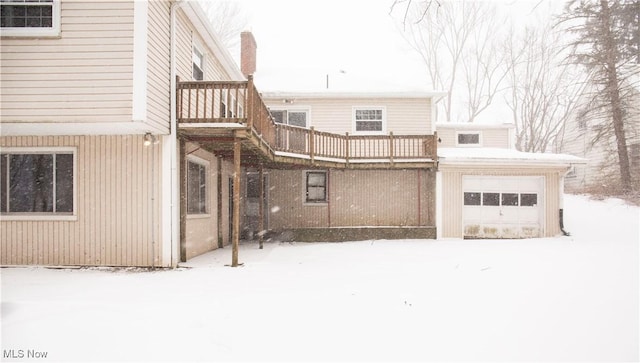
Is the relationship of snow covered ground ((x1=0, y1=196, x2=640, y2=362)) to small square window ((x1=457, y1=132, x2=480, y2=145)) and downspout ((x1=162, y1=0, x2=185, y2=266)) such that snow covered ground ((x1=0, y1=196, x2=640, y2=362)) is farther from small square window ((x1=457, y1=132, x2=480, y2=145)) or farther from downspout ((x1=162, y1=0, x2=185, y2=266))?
small square window ((x1=457, y1=132, x2=480, y2=145))

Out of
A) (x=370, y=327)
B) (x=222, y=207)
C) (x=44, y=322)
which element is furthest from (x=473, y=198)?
(x=44, y=322)

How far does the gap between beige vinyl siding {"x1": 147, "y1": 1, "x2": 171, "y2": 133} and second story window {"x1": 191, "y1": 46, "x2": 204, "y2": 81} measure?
6.31ft

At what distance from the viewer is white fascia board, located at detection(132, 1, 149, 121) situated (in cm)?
765

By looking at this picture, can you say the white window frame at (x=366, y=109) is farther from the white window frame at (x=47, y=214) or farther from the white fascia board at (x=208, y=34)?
the white window frame at (x=47, y=214)

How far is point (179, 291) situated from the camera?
667 centimetres

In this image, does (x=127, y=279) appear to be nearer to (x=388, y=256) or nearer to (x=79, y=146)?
(x=79, y=146)

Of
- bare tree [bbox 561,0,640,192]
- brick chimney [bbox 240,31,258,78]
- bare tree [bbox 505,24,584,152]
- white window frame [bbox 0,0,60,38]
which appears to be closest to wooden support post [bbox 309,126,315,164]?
brick chimney [bbox 240,31,258,78]

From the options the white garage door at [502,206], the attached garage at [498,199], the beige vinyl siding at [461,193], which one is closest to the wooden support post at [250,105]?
the attached garage at [498,199]

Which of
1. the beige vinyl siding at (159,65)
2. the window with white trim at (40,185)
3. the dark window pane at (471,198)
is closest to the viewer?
the beige vinyl siding at (159,65)

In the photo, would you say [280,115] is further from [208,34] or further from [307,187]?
[208,34]

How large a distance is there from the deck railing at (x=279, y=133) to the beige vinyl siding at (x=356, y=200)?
1.30 metres

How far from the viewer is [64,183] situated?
9.06 m

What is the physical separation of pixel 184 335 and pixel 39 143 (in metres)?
6.82

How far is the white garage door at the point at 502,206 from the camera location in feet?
51.1
